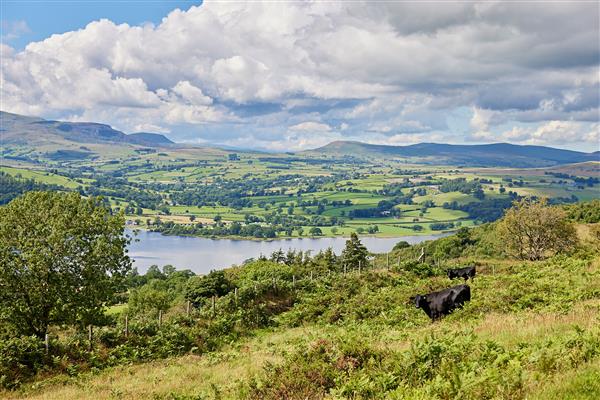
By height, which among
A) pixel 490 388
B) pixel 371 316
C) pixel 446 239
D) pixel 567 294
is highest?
pixel 490 388

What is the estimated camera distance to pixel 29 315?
24.9 metres

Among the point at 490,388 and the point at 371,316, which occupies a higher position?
the point at 490,388

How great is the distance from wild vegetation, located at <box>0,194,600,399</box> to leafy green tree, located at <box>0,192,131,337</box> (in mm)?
473

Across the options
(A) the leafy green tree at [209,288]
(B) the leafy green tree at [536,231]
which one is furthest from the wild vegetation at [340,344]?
(B) the leafy green tree at [536,231]

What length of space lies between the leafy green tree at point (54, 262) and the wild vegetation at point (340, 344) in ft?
1.55

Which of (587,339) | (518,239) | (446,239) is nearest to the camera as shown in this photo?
(587,339)

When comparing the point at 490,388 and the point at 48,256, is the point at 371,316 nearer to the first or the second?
the point at 48,256

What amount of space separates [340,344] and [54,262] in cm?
1805

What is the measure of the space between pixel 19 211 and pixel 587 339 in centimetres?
2602

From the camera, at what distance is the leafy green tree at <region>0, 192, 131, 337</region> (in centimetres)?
2448

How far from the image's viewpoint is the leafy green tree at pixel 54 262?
24484 millimetres

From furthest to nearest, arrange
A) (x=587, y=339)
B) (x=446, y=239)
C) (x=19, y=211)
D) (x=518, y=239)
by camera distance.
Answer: (x=446, y=239)
(x=518, y=239)
(x=19, y=211)
(x=587, y=339)

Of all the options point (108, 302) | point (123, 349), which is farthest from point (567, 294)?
point (108, 302)

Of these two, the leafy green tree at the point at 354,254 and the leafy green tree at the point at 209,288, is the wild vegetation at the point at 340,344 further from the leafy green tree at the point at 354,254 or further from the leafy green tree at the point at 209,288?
the leafy green tree at the point at 354,254
